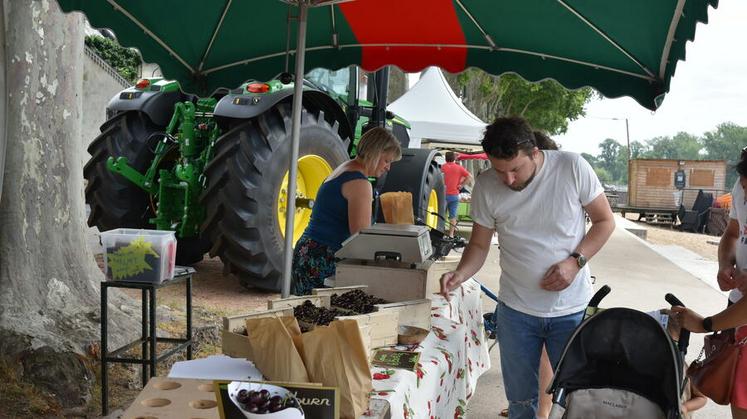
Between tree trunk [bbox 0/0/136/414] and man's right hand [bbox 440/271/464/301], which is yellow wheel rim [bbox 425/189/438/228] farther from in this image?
man's right hand [bbox 440/271/464/301]

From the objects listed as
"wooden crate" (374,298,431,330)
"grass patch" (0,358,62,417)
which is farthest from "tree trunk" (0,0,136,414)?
"wooden crate" (374,298,431,330)

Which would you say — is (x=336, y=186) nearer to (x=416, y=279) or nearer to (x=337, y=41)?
(x=416, y=279)

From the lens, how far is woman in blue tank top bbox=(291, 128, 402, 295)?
12.3 feet

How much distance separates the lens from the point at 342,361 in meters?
1.98

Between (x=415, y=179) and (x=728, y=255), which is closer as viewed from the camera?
(x=728, y=255)

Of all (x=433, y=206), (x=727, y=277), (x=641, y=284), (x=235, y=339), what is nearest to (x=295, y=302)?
(x=235, y=339)

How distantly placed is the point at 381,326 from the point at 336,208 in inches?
51.5

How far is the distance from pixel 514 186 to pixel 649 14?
116cm

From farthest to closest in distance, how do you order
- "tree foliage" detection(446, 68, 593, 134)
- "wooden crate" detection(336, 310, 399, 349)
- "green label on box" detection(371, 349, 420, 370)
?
"tree foliage" detection(446, 68, 593, 134), "wooden crate" detection(336, 310, 399, 349), "green label on box" detection(371, 349, 420, 370)

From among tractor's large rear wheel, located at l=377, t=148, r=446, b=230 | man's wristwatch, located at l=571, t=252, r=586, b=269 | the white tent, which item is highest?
the white tent

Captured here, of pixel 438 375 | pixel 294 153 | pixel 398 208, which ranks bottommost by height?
pixel 438 375

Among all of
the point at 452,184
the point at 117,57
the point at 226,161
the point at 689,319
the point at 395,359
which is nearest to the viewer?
the point at 395,359

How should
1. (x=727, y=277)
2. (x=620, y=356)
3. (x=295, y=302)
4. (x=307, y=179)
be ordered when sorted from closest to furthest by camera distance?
(x=295, y=302), (x=620, y=356), (x=727, y=277), (x=307, y=179)

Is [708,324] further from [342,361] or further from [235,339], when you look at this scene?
[235,339]
